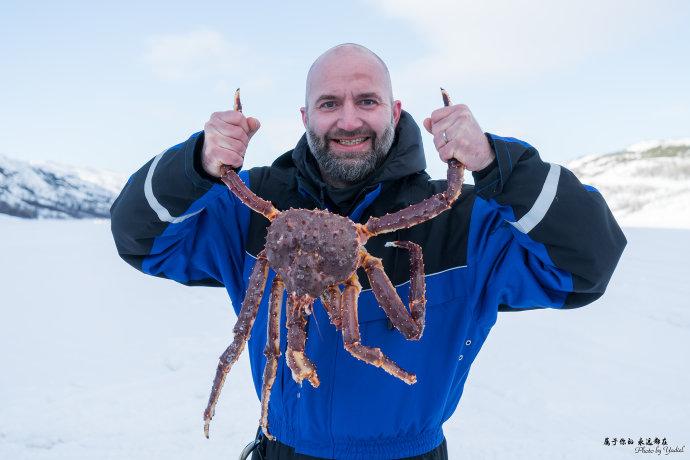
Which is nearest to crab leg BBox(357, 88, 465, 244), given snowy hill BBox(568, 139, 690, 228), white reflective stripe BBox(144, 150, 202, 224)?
white reflective stripe BBox(144, 150, 202, 224)

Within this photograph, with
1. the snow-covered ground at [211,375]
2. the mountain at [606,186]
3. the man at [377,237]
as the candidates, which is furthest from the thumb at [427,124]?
the mountain at [606,186]

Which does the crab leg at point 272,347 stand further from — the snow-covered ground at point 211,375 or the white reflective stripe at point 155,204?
the snow-covered ground at point 211,375

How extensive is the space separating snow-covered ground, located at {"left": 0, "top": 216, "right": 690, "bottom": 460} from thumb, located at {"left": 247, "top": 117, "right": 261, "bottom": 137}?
298 cm

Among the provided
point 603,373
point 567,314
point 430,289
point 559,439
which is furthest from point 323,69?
point 567,314

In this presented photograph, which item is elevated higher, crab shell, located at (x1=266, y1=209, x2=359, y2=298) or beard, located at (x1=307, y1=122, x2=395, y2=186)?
beard, located at (x1=307, y1=122, x2=395, y2=186)

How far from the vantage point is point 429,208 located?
71.1 inches

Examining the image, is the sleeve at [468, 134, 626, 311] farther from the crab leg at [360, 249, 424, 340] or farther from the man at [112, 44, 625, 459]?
the crab leg at [360, 249, 424, 340]

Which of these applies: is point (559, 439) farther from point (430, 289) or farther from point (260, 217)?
point (260, 217)

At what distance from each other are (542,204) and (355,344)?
88 centimetres

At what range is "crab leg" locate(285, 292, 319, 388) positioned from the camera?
177 cm

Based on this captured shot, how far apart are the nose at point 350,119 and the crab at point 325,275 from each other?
550mm

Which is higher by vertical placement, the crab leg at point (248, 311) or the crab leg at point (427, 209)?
the crab leg at point (427, 209)

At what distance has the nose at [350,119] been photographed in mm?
2305

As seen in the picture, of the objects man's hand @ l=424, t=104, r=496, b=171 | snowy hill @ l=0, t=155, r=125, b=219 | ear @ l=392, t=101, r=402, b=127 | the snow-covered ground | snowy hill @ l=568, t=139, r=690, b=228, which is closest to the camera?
man's hand @ l=424, t=104, r=496, b=171
